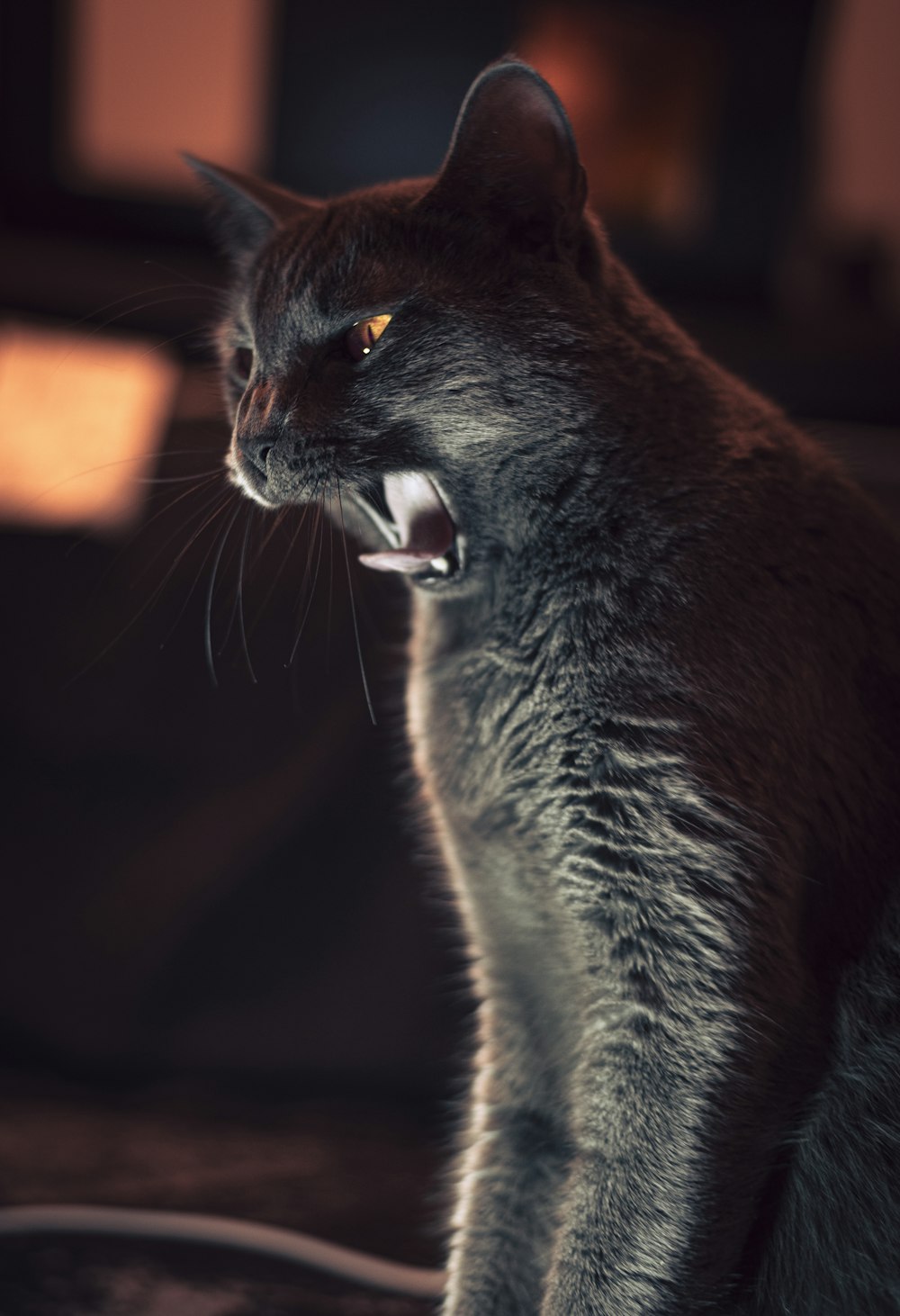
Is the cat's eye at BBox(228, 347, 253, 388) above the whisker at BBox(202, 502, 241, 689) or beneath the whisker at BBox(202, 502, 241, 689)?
above

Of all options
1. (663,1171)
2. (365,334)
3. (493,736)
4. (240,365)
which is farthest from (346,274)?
(663,1171)

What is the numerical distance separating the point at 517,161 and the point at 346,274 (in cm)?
13

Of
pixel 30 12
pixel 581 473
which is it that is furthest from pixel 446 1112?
pixel 30 12

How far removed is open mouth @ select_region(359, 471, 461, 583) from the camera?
2.64 ft

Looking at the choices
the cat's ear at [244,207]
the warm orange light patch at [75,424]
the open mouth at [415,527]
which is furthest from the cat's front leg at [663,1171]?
the warm orange light patch at [75,424]

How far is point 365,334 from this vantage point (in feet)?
2.56

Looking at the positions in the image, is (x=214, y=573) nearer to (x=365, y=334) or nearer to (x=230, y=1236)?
(x=365, y=334)

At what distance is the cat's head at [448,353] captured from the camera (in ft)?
2.51

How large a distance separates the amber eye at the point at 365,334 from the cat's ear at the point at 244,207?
180 millimetres

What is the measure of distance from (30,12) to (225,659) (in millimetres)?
2163

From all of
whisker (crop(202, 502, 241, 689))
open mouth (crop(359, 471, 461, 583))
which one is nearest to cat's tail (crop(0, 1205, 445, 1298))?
whisker (crop(202, 502, 241, 689))

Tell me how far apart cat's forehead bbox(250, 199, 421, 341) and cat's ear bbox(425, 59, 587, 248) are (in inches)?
1.5

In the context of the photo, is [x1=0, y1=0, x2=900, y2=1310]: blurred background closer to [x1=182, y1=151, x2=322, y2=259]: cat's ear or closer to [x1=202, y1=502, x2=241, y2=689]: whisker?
[x1=202, y1=502, x2=241, y2=689]: whisker

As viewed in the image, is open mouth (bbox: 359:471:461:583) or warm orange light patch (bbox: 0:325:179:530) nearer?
open mouth (bbox: 359:471:461:583)
